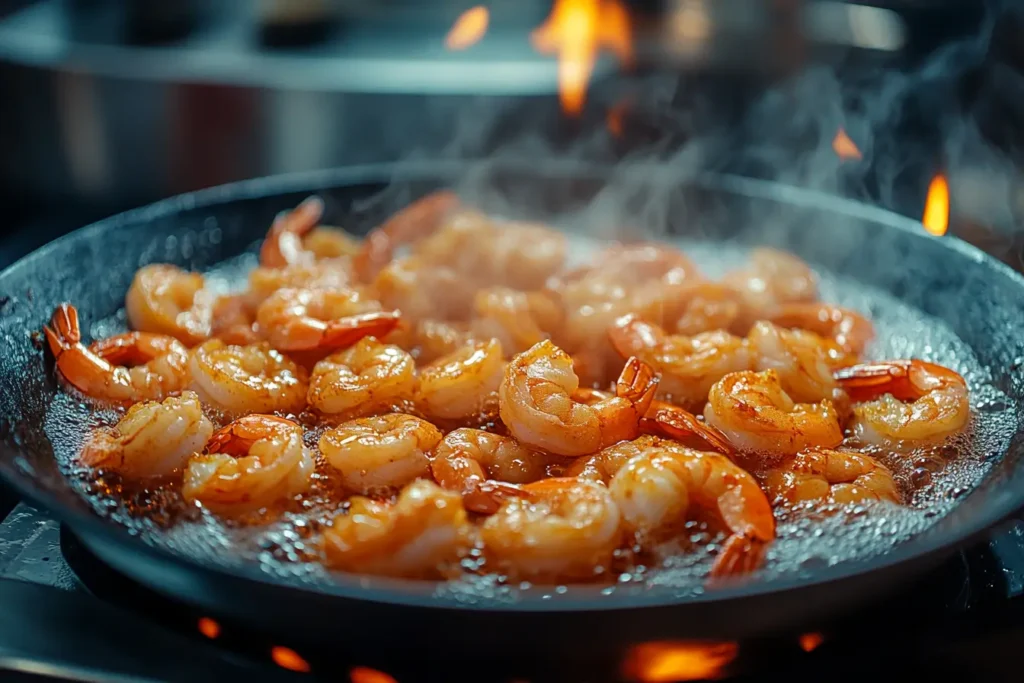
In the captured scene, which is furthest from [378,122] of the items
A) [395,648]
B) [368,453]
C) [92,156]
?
[395,648]

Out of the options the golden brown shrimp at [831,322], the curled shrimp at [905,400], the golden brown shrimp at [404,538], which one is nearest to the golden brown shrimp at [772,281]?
the golden brown shrimp at [831,322]

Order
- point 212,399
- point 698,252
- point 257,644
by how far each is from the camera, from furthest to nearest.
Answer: point 698,252
point 212,399
point 257,644

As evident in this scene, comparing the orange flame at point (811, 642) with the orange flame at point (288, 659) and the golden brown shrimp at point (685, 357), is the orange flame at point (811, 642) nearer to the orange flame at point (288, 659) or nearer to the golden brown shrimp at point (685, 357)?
the golden brown shrimp at point (685, 357)

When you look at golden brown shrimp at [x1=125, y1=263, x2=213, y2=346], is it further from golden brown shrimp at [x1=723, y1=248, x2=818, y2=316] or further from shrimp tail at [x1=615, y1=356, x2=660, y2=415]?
golden brown shrimp at [x1=723, y1=248, x2=818, y2=316]

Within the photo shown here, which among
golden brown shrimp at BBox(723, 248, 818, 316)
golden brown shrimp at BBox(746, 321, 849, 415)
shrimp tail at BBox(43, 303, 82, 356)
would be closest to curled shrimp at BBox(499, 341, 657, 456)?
golden brown shrimp at BBox(746, 321, 849, 415)

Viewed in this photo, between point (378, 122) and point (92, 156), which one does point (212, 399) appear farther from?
point (92, 156)

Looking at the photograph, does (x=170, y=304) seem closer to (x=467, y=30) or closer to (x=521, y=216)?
(x=521, y=216)

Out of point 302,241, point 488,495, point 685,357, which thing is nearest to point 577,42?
point 302,241
